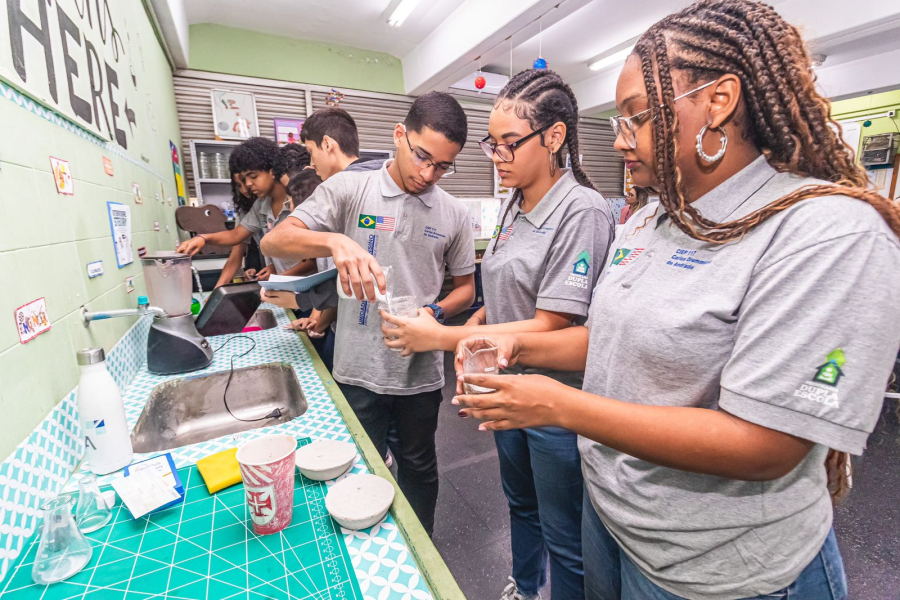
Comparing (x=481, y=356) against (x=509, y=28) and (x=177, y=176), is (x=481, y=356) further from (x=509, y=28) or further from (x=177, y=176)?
(x=177, y=176)

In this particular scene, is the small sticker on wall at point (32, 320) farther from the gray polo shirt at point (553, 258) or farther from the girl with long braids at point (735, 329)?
the gray polo shirt at point (553, 258)

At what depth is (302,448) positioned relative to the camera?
1.00m

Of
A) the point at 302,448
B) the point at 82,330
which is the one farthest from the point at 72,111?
the point at 302,448

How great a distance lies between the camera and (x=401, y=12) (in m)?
4.07

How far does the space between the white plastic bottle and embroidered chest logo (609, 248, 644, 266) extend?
4.02ft

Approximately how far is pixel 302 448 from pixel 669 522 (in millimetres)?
787

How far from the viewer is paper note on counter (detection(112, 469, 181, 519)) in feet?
2.75

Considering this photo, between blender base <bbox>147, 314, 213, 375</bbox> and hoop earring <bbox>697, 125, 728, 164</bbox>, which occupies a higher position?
hoop earring <bbox>697, 125, 728, 164</bbox>

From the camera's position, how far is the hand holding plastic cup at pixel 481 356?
98cm

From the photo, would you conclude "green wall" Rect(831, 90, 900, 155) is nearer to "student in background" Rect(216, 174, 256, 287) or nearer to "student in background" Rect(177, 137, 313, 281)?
"student in background" Rect(177, 137, 313, 281)

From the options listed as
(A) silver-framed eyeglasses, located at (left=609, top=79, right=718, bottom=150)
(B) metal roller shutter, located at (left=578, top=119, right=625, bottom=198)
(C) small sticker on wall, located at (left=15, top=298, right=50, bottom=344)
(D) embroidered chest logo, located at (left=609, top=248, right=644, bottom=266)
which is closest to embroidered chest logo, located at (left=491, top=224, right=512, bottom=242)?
(D) embroidered chest logo, located at (left=609, top=248, right=644, bottom=266)

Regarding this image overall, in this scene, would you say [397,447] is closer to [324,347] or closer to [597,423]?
[324,347]

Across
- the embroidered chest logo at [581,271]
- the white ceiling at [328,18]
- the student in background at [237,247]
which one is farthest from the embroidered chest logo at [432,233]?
the white ceiling at [328,18]

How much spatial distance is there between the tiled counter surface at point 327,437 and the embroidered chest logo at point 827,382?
0.60 meters
